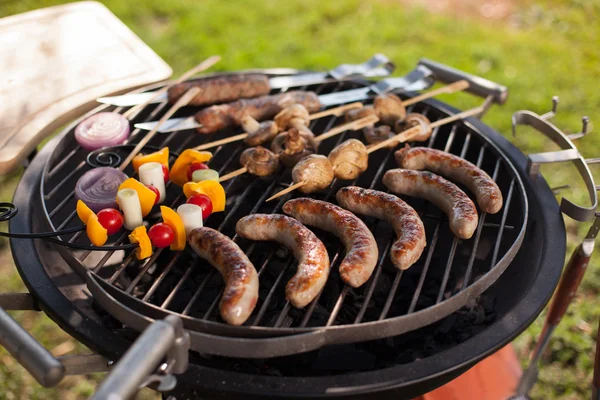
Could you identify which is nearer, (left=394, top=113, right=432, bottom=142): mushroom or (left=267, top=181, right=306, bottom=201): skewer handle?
(left=267, top=181, right=306, bottom=201): skewer handle

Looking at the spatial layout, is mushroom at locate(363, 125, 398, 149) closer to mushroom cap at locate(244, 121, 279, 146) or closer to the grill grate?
the grill grate

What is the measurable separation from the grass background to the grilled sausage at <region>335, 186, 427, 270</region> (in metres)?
3.56

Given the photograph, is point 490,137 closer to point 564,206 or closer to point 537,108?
point 564,206

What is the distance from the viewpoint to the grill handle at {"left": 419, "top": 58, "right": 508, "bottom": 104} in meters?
3.97

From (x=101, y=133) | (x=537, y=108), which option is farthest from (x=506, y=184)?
(x=537, y=108)

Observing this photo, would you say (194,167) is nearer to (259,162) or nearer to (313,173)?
(259,162)

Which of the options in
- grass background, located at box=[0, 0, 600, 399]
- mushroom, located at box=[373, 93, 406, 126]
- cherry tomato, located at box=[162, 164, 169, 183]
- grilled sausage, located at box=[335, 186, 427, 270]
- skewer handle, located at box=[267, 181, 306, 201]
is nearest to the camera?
grilled sausage, located at box=[335, 186, 427, 270]

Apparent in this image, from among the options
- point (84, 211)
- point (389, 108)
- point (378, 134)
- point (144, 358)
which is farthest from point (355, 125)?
point (144, 358)

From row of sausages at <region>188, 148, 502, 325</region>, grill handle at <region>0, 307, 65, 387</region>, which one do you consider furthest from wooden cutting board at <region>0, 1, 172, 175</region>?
grill handle at <region>0, 307, 65, 387</region>

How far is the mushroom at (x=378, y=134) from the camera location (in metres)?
3.66

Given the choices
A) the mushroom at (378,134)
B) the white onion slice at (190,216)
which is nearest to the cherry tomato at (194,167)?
the white onion slice at (190,216)

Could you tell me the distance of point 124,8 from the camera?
336 inches

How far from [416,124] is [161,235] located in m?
1.77

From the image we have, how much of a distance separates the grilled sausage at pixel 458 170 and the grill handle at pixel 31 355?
214cm
